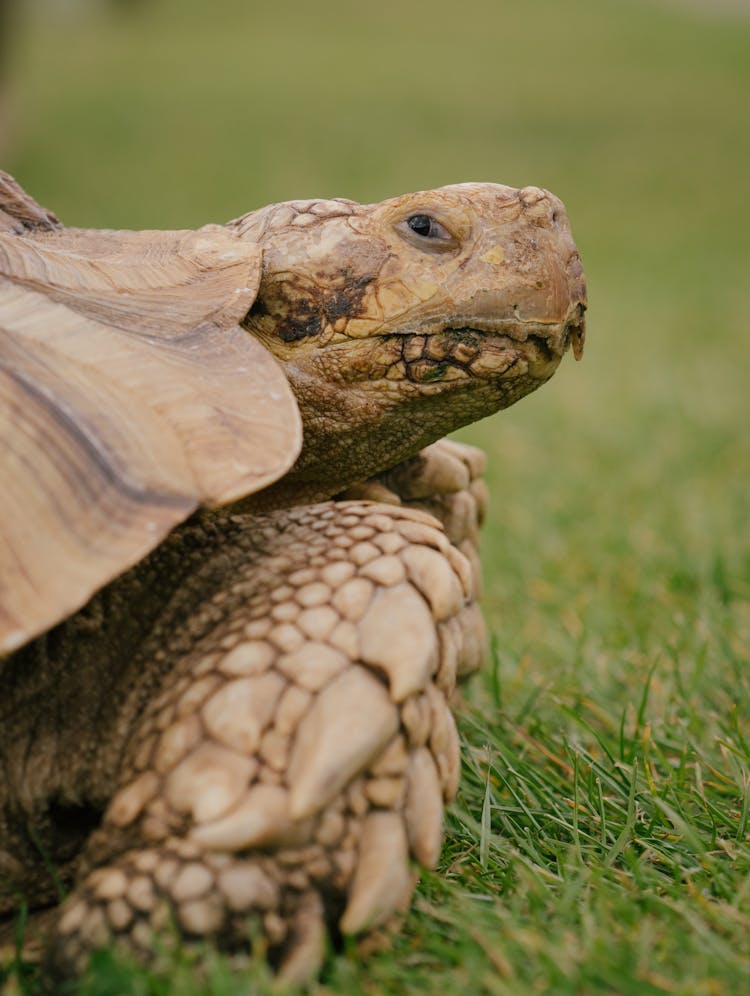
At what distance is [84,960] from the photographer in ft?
4.41

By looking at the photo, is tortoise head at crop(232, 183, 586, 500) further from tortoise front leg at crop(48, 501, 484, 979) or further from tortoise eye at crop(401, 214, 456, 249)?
tortoise front leg at crop(48, 501, 484, 979)

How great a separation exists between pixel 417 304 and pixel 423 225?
0.13 m

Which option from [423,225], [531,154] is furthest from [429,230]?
[531,154]

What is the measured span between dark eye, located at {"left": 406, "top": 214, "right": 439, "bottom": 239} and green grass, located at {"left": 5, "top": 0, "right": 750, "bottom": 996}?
849mm

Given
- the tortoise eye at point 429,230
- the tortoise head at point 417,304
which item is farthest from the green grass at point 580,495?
the tortoise eye at point 429,230

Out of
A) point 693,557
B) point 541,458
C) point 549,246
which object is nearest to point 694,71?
point 541,458

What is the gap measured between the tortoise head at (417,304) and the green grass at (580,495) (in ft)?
2.07

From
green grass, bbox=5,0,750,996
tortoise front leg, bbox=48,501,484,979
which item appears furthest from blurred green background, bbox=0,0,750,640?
tortoise front leg, bbox=48,501,484,979

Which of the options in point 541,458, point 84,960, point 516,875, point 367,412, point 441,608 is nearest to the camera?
point 84,960

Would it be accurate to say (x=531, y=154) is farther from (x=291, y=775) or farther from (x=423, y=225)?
(x=291, y=775)

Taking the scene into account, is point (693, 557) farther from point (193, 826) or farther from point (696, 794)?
point (193, 826)

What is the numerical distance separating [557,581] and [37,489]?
90.9 inches

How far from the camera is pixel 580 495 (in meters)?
4.38

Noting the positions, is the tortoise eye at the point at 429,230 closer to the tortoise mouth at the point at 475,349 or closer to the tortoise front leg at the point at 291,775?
the tortoise mouth at the point at 475,349
